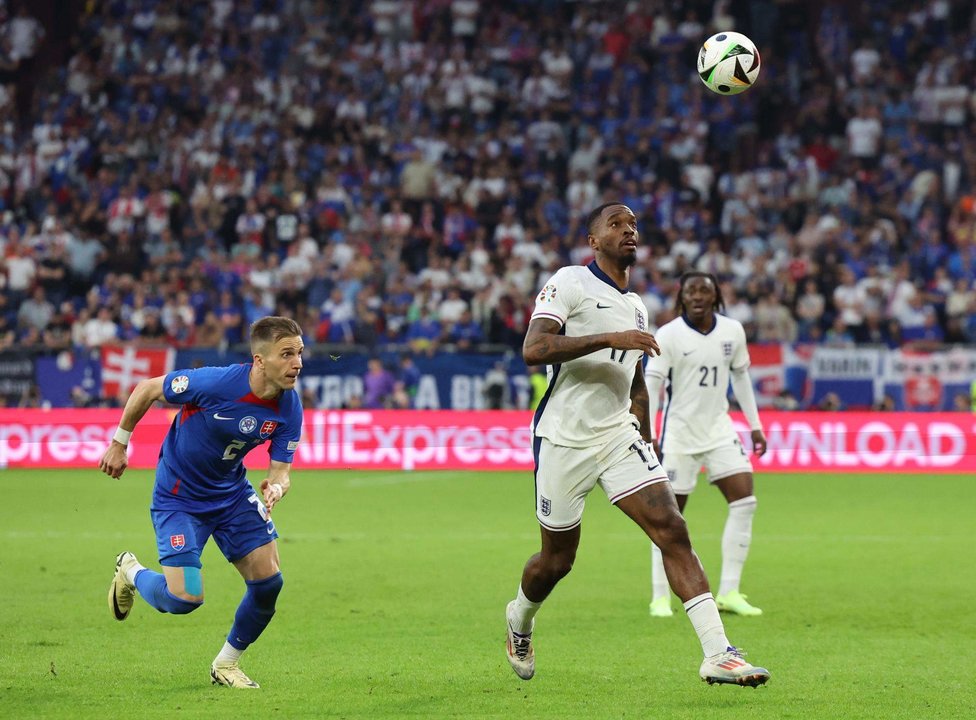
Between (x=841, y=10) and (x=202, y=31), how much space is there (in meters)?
14.2

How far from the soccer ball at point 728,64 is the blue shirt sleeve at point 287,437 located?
5166 millimetres

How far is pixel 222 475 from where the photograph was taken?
7.50 m

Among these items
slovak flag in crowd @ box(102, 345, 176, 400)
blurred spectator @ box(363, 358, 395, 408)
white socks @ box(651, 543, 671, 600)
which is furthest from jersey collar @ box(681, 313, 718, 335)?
slovak flag in crowd @ box(102, 345, 176, 400)

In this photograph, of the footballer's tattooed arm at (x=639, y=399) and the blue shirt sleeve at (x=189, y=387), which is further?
the footballer's tattooed arm at (x=639, y=399)

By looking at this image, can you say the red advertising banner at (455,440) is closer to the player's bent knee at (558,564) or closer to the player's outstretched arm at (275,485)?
the player's bent knee at (558,564)

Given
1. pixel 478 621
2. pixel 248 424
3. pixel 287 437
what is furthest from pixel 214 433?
pixel 478 621

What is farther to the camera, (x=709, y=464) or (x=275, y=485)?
(x=709, y=464)

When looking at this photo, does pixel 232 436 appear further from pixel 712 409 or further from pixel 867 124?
pixel 867 124

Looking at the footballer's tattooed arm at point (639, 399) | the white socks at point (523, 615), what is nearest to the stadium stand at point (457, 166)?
the footballer's tattooed arm at point (639, 399)

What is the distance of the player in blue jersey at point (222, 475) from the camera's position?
286 inches

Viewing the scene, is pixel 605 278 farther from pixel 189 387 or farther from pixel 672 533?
pixel 189 387

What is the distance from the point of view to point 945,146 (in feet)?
90.0

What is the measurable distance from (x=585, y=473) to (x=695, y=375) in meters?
3.39

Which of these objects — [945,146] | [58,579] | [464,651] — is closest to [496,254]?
[945,146]
